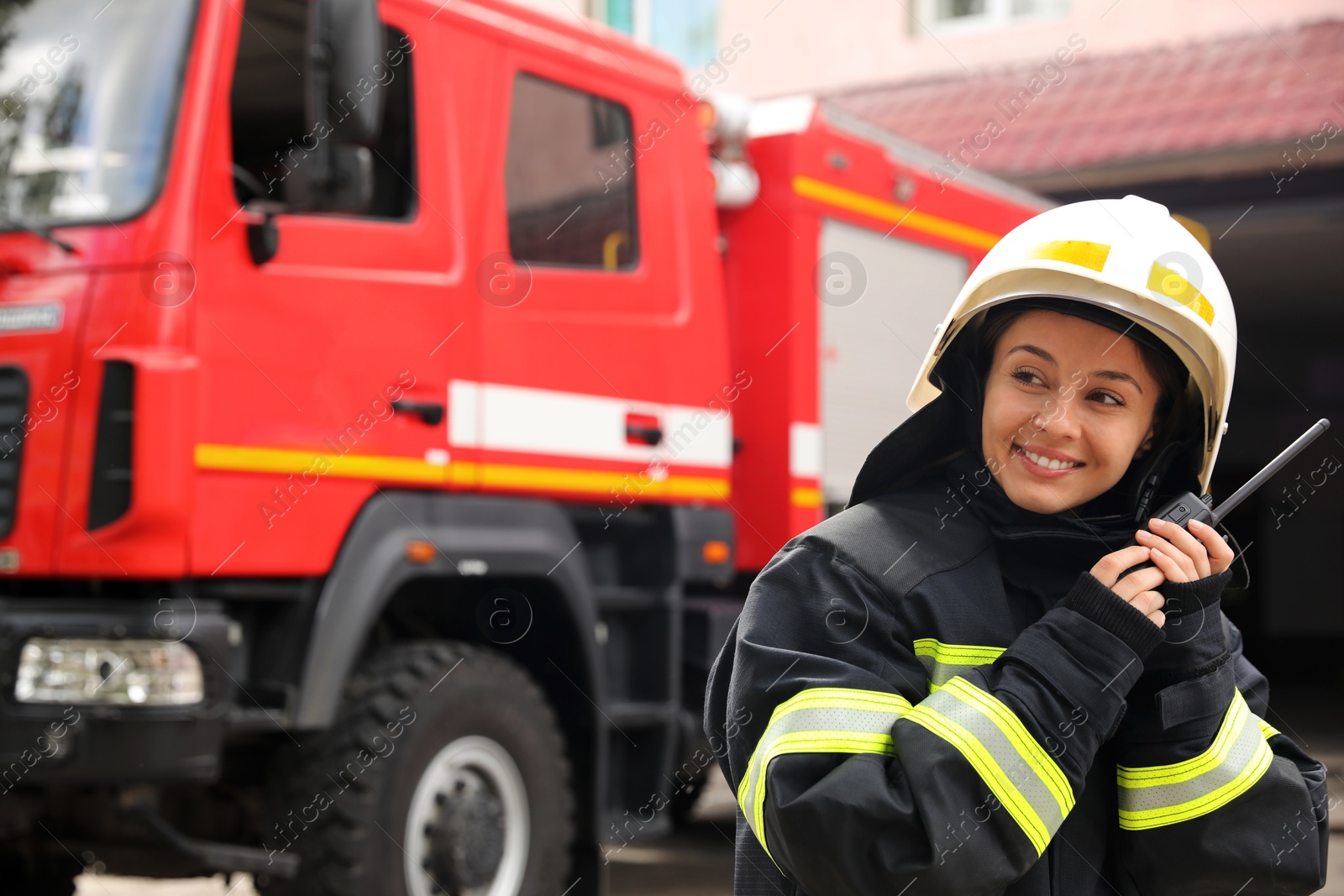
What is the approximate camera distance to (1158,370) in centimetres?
188

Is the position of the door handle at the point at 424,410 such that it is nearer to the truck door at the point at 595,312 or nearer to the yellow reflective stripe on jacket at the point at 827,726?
the truck door at the point at 595,312

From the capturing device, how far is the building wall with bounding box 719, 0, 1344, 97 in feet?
40.4

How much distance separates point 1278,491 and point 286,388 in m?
15.6

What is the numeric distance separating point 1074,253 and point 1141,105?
32.4ft

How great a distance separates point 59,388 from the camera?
3766 millimetres

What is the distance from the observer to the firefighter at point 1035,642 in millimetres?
1521

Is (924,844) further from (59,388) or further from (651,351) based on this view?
(651,351)

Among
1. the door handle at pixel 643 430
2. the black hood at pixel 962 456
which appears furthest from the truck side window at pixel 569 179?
the black hood at pixel 962 456

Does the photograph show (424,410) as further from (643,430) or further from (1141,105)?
(1141,105)

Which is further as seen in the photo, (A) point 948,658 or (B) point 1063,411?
(B) point 1063,411

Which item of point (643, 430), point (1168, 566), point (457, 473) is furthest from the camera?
point (643, 430)

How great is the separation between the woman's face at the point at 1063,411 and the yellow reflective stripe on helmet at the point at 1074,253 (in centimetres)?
7

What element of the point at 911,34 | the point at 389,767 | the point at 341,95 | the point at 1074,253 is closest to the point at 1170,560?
the point at 1074,253

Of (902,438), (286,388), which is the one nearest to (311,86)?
(286,388)
